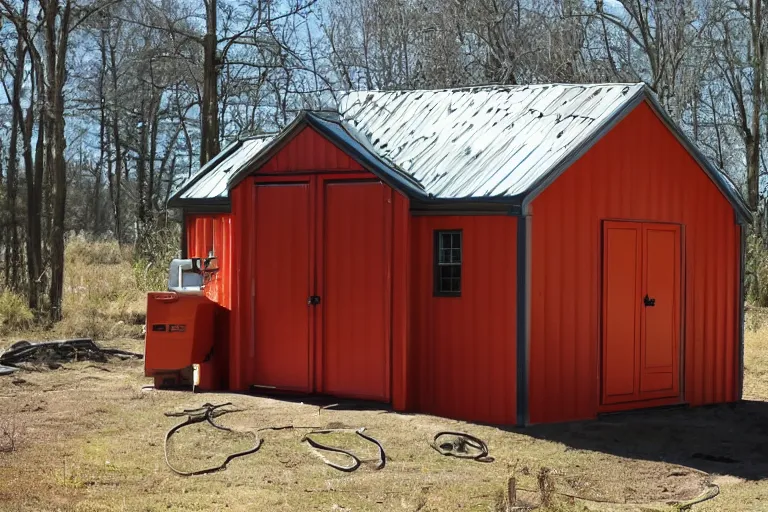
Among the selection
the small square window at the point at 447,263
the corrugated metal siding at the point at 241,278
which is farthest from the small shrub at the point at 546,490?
the corrugated metal siding at the point at 241,278

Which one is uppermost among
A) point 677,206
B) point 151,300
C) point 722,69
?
point 722,69

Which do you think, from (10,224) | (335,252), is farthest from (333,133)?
(10,224)

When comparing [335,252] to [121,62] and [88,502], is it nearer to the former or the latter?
[88,502]

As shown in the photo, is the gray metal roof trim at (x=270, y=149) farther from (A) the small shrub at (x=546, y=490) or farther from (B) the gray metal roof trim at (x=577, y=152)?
(A) the small shrub at (x=546, y=490)

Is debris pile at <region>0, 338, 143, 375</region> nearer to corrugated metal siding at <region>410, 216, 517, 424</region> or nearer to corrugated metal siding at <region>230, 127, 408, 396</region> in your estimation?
corrugated metal siding at <region>230, 127, 408, 396</region>

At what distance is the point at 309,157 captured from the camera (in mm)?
11086

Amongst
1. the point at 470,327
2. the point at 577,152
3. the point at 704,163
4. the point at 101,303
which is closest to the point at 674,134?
the point at 704,163

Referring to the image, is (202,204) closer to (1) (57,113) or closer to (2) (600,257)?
(2) (600,257)

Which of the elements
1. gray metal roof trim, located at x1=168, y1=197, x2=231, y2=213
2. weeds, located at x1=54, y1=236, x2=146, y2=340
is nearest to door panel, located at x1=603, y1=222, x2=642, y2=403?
gray metal roof trim, located at x1=168, y1=197, x2=231, y2=213

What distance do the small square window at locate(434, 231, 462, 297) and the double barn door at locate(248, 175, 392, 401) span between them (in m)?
0.52

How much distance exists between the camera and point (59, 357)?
46.2ft

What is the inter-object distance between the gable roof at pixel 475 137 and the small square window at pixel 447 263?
419 millimetres

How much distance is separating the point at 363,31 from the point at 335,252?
59.1 ft

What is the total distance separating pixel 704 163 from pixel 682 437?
3.54 meters
